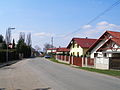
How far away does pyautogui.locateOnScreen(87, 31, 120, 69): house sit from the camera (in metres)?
24.6

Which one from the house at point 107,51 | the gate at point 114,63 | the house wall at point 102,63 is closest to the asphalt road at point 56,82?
the gate at point 114,63

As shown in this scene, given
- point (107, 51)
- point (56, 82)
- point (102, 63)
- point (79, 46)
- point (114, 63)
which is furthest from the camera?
point (79, 46)

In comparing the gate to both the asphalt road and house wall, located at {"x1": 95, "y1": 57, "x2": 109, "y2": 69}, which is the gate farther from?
the asphalt road

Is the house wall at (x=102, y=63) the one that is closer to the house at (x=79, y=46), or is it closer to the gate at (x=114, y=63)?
the gate at (x=114, y=63)

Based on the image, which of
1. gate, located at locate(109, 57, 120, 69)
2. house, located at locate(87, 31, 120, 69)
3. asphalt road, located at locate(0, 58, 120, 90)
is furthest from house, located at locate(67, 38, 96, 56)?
asphalt road, located at locate(0, 58, 120, 90)

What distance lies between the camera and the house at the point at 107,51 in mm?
24609

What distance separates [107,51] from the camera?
3109 centimetres

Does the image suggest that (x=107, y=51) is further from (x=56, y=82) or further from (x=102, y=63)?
(x=56, y=82)

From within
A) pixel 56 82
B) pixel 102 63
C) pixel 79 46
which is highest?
pixel 79 46

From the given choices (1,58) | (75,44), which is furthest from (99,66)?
(75,44)

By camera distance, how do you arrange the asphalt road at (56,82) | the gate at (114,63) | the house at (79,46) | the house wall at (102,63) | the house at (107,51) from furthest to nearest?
1. the house at (79,46)
2. the house wall at (102,63)
3. the house at (107,51)
4. the gate at (114,63)
5. the asphalt road at (56,82)

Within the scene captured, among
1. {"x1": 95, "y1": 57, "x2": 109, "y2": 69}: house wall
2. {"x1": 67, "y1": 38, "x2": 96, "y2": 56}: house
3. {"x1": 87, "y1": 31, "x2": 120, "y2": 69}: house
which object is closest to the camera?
{"x1": 87, "y1": 31, "x2": 120, "y2": 69}: house

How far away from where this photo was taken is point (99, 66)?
27.1m

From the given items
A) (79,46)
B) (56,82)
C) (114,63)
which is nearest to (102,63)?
(114,63)
